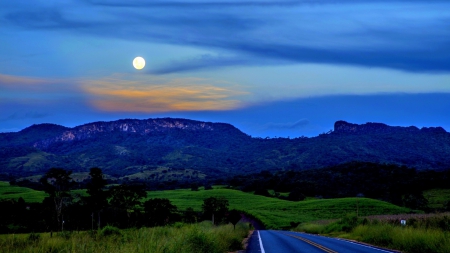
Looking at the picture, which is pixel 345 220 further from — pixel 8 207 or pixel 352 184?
pixel 352 184

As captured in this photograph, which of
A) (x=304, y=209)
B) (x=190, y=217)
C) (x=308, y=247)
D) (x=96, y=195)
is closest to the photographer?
(x=308, y=247)

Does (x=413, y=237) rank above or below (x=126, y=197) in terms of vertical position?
below

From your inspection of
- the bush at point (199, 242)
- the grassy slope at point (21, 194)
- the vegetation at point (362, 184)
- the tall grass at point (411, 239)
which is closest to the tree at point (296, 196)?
the vegetation at point (362, 184)

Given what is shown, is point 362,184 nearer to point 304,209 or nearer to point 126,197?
point 304,209

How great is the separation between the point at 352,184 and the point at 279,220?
3409 inches

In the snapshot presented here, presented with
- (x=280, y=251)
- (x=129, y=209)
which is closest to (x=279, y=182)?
(x=129, y=209)

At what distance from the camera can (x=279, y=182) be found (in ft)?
600

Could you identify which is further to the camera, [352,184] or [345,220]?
[352,184]

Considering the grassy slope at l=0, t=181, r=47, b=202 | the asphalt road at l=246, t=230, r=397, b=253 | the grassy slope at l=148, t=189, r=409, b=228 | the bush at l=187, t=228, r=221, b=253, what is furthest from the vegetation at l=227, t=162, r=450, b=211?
the bush at l=187, t=228, r=221, b=253

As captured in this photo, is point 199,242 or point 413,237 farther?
point 413,237

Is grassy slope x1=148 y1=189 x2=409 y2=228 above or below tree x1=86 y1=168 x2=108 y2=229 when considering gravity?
below

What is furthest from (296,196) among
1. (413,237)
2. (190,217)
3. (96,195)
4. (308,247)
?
(413,237)

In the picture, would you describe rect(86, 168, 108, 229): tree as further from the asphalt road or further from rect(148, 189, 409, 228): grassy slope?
the asphalt road

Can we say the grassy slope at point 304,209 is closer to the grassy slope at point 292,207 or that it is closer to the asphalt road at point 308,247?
the grassy slope at point 292,207
